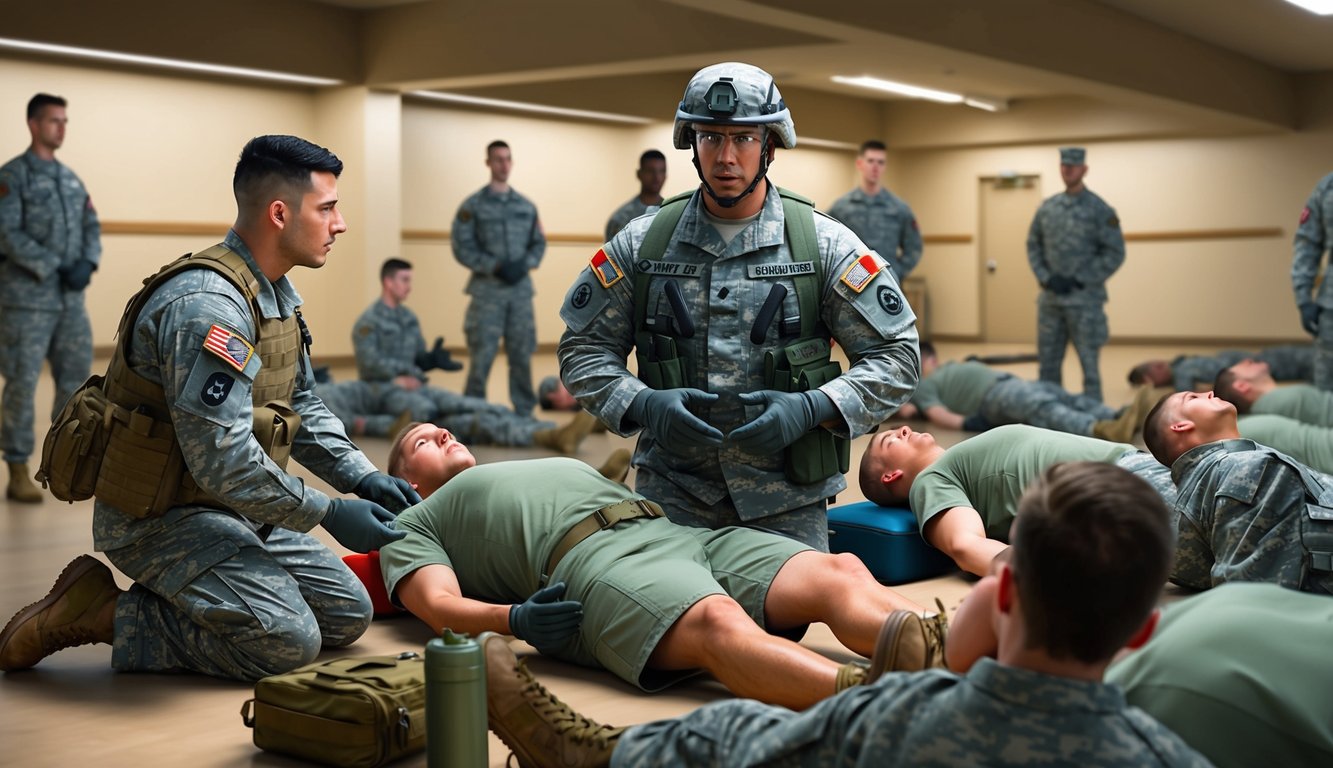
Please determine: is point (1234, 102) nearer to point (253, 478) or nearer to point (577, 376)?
point (577, 376)

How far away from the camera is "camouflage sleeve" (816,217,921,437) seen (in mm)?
3512

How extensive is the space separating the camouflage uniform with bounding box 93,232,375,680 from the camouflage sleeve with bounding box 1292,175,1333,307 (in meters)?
5.87

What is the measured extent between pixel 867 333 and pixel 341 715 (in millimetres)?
1697

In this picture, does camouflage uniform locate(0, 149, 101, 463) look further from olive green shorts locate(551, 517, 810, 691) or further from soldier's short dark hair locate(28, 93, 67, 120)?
olive green shorts locate(551, 517, 810, 691)

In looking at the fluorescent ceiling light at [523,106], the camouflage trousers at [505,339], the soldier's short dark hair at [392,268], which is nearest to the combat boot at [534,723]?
the soldier's short dark hair at [392,268]

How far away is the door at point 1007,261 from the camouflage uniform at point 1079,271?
282 inches

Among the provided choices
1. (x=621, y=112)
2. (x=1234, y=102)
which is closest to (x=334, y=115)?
(x=621, y=112)

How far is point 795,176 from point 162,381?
45.4 feet

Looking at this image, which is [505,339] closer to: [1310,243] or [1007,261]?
[1310,243]

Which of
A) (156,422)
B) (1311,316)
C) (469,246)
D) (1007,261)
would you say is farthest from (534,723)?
(1007,261)

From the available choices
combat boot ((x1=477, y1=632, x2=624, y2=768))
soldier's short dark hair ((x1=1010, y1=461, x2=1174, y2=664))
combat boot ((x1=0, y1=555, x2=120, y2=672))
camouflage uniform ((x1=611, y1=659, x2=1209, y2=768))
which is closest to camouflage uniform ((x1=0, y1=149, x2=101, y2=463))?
combat boot ((x1=0, y1=555, x2=120, y2=672))

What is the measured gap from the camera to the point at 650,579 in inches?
120

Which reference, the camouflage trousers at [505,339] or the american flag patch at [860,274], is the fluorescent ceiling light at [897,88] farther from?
the american flag patch at [860,274]

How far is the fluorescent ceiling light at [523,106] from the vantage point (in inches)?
496
